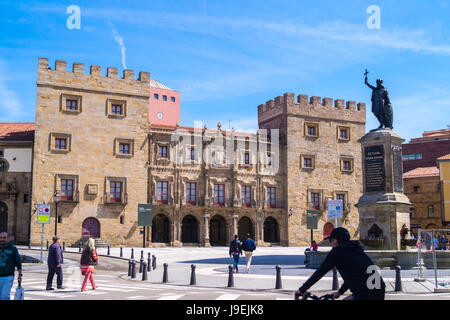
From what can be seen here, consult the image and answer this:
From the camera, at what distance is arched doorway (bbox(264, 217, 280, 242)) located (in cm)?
4984

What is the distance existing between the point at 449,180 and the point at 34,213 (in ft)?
137

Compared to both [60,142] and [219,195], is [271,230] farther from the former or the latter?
[60,142]

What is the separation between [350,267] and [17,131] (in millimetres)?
44241

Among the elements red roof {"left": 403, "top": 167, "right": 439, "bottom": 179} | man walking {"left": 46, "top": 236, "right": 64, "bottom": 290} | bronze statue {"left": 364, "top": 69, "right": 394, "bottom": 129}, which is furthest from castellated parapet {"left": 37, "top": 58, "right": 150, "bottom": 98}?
red roof {"left": 403, "top": 167, "right": 439, "bottom": 179}

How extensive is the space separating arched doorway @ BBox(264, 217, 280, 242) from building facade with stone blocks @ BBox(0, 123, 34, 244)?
21.3m

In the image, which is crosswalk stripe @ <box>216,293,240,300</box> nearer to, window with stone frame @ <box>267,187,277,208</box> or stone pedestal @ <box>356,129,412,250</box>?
stone pedestal @ <box>356,129,412,250</box>

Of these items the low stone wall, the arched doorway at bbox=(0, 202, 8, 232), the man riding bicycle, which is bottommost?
the low stone wall

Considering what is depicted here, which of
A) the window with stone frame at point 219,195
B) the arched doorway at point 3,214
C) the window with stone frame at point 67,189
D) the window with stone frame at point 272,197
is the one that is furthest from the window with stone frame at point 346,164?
the arched doorway at point 3,214

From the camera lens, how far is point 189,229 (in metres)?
46.9

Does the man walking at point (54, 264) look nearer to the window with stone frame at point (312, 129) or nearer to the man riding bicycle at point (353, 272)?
the man riding bicycle at point (353, 272)

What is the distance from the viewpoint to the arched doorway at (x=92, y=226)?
4234cm

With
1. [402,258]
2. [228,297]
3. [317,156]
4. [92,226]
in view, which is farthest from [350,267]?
[317,156]

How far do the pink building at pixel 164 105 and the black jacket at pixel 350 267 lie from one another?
54.8 metres

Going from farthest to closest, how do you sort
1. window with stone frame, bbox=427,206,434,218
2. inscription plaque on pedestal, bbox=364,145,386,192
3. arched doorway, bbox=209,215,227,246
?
window with stone frame, bbox=427,206,434,218
arched doorway, bbox=209,215,227,246
inscription plaque on pedestal, bbox=364,145,386,192
